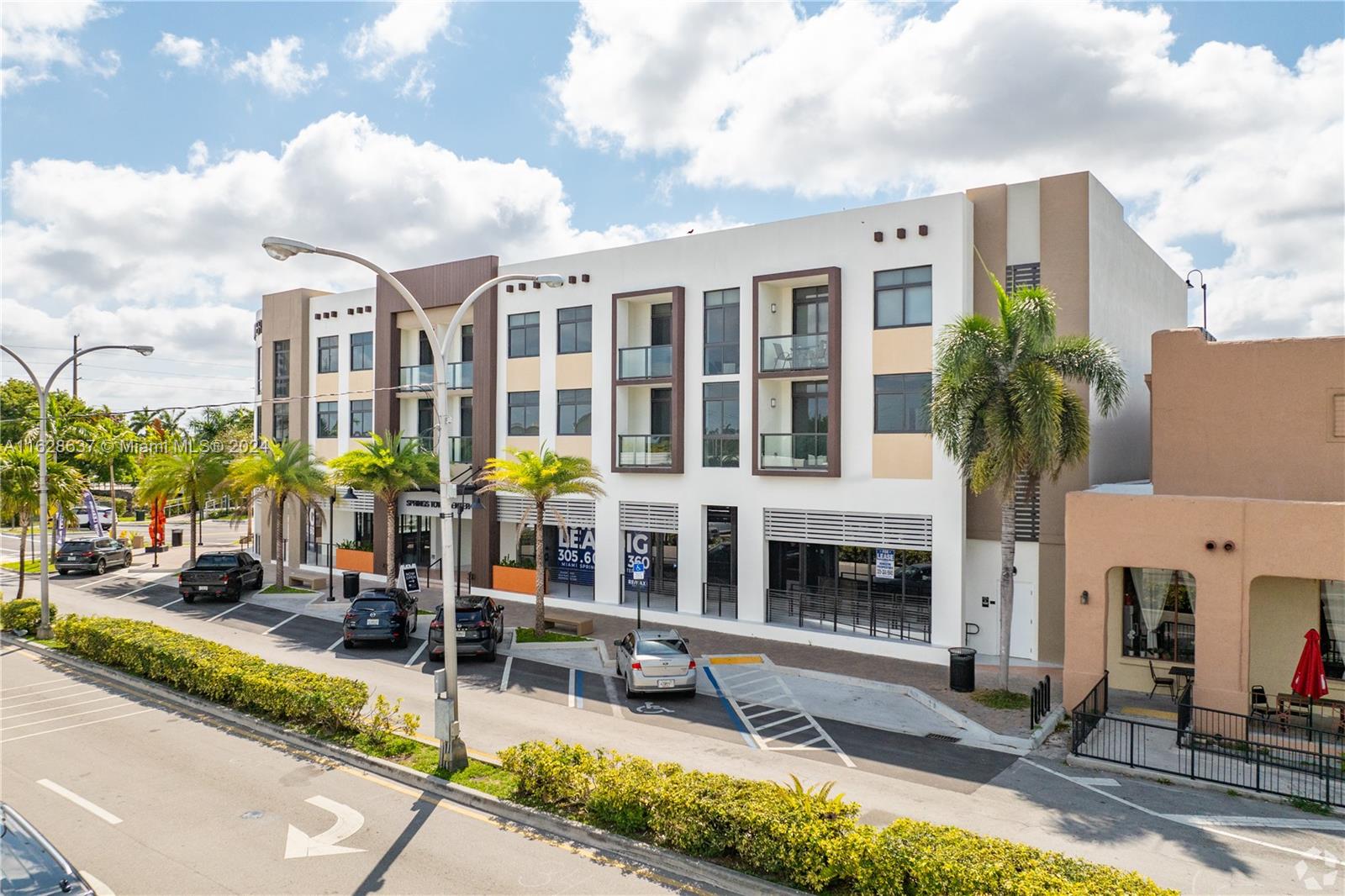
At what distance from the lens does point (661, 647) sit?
1897 centimetres

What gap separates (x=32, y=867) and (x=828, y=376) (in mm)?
20326

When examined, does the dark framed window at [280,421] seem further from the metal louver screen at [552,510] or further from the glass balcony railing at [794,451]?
the glass balcony railing at [794,451]

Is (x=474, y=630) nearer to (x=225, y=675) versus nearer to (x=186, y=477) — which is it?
(x=225, y=675)

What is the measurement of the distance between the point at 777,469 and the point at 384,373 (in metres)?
19.3

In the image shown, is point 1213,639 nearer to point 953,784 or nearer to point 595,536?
point 953,784

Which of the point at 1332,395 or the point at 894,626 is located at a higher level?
the point at 1332,395

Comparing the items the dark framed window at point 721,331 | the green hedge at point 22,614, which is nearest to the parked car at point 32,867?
the green hedge at point 22,614

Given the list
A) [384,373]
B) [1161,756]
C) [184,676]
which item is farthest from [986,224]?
[384,373]

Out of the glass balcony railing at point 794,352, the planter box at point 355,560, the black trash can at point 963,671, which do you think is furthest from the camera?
the planter box at point 355,560

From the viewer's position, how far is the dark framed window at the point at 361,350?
37.3 meters

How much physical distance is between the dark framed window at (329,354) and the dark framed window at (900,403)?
25.8 m

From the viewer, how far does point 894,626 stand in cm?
2352

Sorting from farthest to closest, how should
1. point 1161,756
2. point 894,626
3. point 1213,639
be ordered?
point 894,626 < point 1213,639 < point 1161,756

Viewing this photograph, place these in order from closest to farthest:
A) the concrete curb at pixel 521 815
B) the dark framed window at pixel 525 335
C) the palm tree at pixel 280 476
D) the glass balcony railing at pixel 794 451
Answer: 1. the concrete curb at pixel 521 815
2. the glass balcony railing at pixel 794 451
3. the dark framed window at pixel 525 335
4. the palm tree at pixel 280 476
